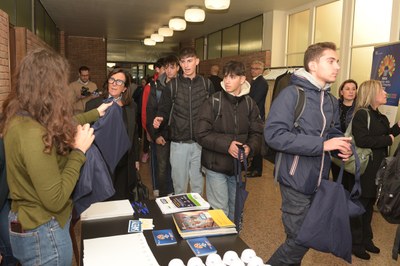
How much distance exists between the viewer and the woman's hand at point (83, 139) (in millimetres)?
1520

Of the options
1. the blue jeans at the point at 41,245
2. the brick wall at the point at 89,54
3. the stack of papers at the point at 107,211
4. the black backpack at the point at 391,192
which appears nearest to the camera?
the blue jeans at the point at 41,245

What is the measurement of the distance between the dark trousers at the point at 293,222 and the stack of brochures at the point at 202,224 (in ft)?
1.79

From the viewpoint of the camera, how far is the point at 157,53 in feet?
51.3

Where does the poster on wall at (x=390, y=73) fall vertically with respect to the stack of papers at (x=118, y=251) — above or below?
above

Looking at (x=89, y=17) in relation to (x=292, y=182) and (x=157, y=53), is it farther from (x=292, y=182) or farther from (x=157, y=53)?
(x=292, y=182)

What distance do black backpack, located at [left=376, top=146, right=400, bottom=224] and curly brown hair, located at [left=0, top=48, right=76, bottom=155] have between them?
2.00 m

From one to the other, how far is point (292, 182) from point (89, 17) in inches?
338

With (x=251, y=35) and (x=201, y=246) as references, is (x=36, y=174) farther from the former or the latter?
(x=251, y=35)

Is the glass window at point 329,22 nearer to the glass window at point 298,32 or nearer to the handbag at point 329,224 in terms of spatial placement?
the glass window at point 298,32

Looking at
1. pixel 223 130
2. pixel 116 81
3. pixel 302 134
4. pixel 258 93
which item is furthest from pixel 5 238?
pixel 258 93

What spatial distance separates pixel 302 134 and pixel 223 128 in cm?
85

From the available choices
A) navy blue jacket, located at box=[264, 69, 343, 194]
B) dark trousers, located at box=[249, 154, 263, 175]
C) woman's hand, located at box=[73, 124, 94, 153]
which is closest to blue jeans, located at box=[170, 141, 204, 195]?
navy blue jacket, located at box=[264, 69, 343, 194]

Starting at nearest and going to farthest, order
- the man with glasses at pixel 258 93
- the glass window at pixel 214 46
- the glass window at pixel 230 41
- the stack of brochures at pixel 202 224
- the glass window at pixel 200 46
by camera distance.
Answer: the stack of brochures at pixel 202 224
the man with glasses at pixel 258 93
the glass window at pixel 230 41
the glass window at pixel 214 46
the glass window at pixel 200 46

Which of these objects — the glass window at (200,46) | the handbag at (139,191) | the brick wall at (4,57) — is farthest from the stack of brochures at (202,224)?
the glass window at (200,46)
